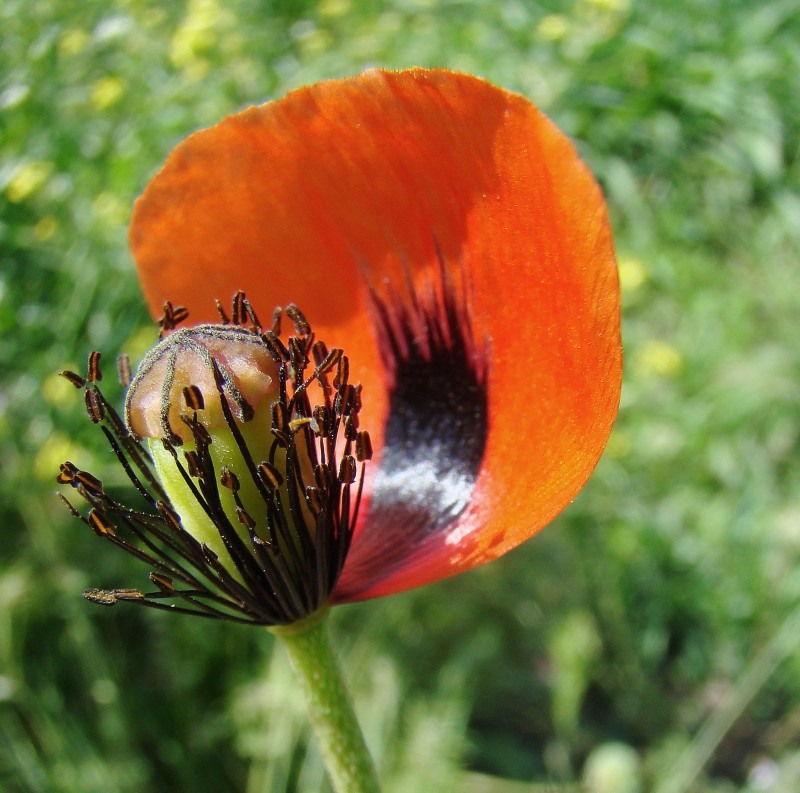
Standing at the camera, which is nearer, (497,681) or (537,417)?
(537,417)

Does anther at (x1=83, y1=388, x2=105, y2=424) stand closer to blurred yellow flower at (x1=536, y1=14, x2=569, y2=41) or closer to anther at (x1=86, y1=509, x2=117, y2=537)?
anther at (x1=86, y1=509, x2=117, y2=537)

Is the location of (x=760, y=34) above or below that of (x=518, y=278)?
above

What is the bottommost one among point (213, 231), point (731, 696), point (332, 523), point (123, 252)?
point (731, 696)

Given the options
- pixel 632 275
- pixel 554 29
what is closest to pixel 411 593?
pixel 632 275

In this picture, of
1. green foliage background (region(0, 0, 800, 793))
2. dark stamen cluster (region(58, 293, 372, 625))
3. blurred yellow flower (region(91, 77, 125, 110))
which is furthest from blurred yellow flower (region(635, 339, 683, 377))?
dark stamen cluster (region(58, 293, 372, 625))

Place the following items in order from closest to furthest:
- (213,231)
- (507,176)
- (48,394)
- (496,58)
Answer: (507,176)
(213,231)
(48,394)
(496,58)

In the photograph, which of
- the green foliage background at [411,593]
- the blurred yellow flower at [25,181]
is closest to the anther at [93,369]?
the green foliage background at [411,593]

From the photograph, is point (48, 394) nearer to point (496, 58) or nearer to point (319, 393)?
point (319, 393)

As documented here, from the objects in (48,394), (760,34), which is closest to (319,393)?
(48,394)
